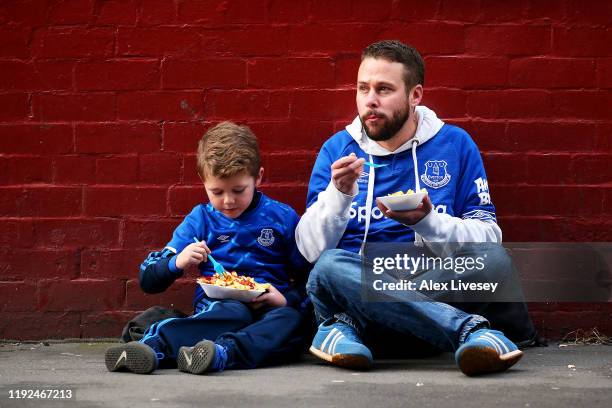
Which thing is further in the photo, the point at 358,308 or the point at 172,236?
the point at 172,236

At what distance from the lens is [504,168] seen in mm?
6004

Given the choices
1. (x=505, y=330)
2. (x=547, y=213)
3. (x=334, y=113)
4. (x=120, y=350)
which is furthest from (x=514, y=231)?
(x=120, y=350)

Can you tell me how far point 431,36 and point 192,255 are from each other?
1.84 meters

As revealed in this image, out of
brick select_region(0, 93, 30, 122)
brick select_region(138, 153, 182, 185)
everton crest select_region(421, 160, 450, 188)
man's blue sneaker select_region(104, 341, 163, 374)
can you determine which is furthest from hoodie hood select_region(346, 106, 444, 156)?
brick select_region(0, 93, 30, 122)

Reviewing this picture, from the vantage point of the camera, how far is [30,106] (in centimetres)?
607

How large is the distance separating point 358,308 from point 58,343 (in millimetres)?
1910

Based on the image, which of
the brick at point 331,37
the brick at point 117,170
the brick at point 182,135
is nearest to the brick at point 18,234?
the brick at point 117,170

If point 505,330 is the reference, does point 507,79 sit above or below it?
above

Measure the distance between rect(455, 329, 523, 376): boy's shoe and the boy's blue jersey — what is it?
0.78 m

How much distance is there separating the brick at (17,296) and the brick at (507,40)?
2757 millimetres

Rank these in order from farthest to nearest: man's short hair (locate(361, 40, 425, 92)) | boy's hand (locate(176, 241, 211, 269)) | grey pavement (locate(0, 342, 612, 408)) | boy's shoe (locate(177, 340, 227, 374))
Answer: man's short hair (locate(361, 40, 425, 92)) < boy's hand (locate(176, 241, 211, 269)) < boy's shoe (locate(177, 340, 227, 374)) < grey pavement (locate(0, 342, 612, 408))

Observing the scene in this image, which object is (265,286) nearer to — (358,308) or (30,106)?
(358,308)

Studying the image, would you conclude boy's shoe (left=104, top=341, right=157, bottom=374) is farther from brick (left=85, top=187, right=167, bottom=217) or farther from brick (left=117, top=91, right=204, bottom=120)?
brick (left=117, top=91, right=204, bottom=120)

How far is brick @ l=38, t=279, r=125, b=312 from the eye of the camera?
609 centimetres
